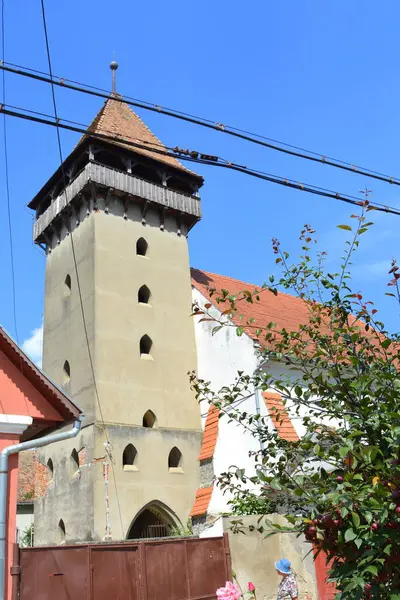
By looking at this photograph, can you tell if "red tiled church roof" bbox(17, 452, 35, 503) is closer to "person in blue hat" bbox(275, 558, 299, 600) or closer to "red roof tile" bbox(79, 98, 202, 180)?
"red roof tile" bbox(79, 98, 202, 180)

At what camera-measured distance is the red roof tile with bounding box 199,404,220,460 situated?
18.1m

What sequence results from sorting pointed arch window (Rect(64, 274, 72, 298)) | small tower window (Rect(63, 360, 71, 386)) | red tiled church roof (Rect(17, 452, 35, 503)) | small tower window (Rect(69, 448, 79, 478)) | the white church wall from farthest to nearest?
1. red tiled church roof (Rect(17, 452, 35, 503))
2. pointed arch window (Rect(64, 274, 72, 298))
3. small tower window (Rect(63, 360, 71, 386))
4. small tower window (Rect(69, 448, 79, 478))
5. the white church wall

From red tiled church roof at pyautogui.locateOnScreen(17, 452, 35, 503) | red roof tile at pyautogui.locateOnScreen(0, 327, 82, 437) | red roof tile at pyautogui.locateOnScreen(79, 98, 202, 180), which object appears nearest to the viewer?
red roof tile at pyautogui.locateOnScreen(0, 327, 82, 437)

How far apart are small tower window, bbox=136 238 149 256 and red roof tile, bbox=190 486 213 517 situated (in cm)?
798

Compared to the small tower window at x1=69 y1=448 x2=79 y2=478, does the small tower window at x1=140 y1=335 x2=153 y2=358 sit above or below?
above

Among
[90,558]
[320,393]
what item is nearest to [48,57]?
[320,393]

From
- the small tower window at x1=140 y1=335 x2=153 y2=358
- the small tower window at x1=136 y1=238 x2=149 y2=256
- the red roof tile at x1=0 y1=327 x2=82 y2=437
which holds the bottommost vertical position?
the red roof tile at x1=0 y1=327 x2=82 y2=437

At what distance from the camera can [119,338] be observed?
1869 centimetres

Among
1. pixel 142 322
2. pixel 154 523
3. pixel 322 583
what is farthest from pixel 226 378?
pixel 322 583

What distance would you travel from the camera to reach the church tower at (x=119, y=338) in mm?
17094

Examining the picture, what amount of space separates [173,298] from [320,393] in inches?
641

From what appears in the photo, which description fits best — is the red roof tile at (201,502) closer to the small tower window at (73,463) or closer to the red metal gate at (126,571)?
the small tower window at (73,463)

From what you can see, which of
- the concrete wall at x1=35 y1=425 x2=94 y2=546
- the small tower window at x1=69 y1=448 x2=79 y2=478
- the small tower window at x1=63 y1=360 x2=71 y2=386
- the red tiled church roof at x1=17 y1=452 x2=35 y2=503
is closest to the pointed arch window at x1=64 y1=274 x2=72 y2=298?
the small tower window at x1=63 y1=360 x2=71 y2=386

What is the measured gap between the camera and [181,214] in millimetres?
21750
